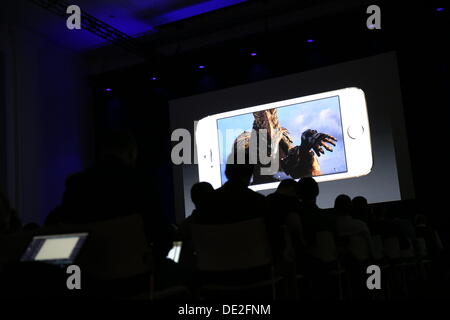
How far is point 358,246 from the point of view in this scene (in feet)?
10.9

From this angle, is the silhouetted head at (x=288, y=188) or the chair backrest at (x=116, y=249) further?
the silhouetted head at (x=288, y=188)

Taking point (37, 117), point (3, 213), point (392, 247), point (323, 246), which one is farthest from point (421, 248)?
point (37, 117)

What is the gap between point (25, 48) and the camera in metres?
7.45

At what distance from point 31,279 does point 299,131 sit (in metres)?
5.71

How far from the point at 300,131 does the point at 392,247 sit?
3071 millimetres

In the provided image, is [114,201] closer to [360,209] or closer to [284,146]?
[360,209]

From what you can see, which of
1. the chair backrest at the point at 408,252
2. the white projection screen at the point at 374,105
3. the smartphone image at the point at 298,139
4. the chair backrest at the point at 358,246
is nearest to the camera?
the chair backrest at the point at 358,246

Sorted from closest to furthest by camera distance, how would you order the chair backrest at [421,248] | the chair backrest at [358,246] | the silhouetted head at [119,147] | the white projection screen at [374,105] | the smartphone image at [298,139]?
1. the silhouetted head at [119,147]
2. the chair backrest at [358,246]
3. the chair backrest at [421,248]
4. the white projection screen at [374,105]
5. the smartphone image at [298,139]

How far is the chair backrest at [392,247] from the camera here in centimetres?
384

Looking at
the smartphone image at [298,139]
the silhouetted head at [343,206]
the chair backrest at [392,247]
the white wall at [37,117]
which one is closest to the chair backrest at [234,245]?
the silhouetted head at [343,206]

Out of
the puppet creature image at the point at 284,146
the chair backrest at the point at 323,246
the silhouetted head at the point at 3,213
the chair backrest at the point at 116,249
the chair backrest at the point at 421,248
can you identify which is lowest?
the chair backrest at the point at 421,248

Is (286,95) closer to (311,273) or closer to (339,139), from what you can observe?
(339,139)

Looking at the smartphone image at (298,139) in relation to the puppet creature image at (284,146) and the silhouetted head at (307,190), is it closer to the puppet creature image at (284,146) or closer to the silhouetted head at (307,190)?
the puppet creature image at (284,146)
